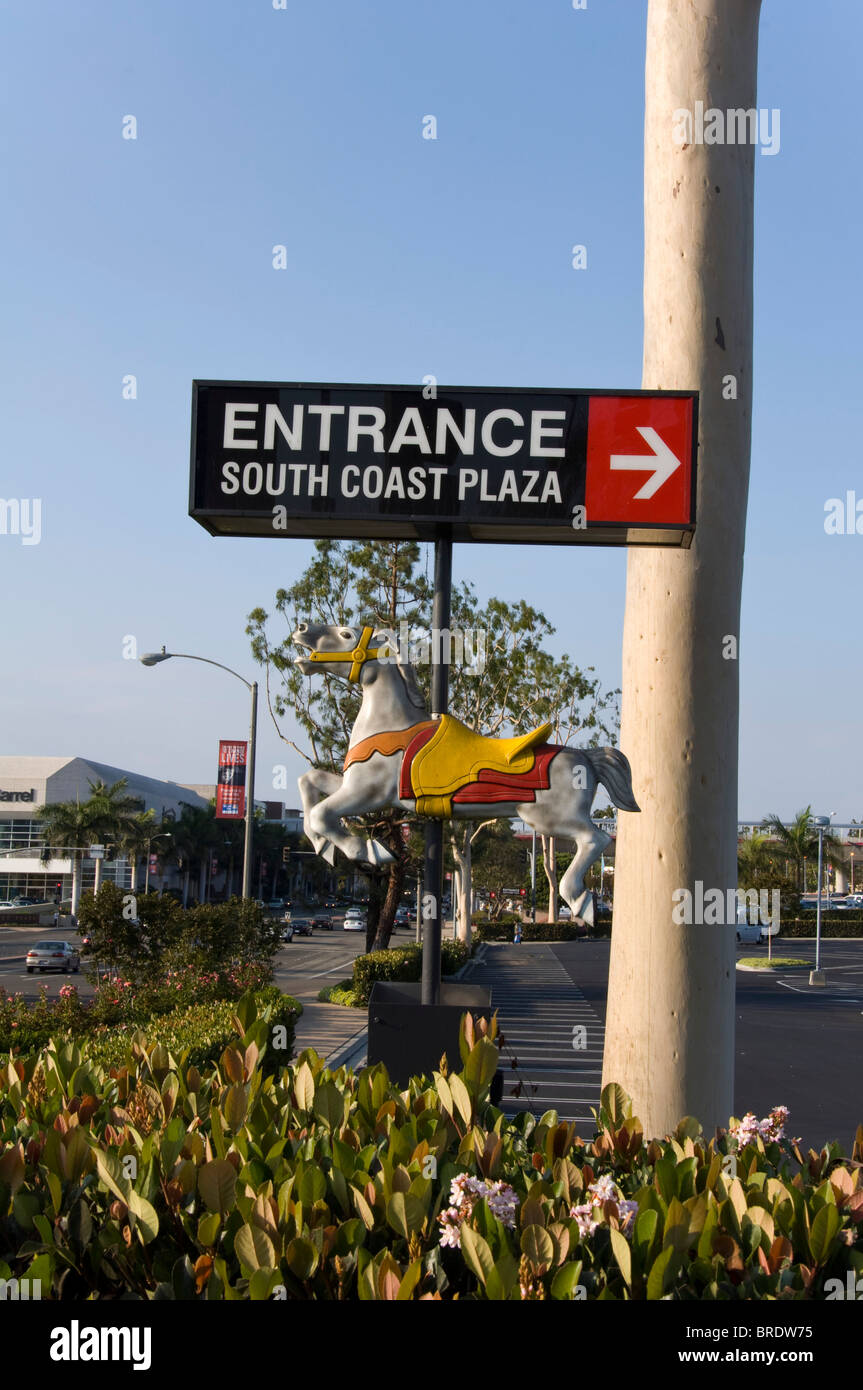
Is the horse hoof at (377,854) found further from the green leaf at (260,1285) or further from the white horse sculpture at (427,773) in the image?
the green leaf at (260,1285)

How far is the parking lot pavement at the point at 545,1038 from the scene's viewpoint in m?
14.2

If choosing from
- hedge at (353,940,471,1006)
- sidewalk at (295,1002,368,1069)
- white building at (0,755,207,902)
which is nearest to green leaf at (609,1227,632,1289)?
sidewalk at (295,1002,368,1069)

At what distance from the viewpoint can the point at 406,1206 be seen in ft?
9.71

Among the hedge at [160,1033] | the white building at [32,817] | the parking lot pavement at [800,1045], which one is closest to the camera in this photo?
the hedge at [160,1033]

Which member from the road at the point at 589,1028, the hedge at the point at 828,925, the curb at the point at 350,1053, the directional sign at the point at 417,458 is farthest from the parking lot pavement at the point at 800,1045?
the hedge at the point at 828,925

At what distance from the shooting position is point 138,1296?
2.91 meters

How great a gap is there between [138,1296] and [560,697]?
3354 cm

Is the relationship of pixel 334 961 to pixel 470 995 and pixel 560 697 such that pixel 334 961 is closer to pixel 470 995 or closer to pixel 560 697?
pixel 560 697

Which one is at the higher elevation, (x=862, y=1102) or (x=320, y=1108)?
(x=320, y=1108)

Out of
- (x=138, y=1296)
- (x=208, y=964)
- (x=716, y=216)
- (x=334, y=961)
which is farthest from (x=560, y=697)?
(x=138, y=1296)

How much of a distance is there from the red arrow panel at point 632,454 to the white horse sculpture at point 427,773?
3.38 ft

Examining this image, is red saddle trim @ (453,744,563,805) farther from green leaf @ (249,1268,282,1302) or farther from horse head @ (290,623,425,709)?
green leaf @ (249,1268,282,1302)

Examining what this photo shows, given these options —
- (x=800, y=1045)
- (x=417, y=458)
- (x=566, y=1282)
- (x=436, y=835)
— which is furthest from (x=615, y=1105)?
(x=800, y=1045)

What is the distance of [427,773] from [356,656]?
62cm
